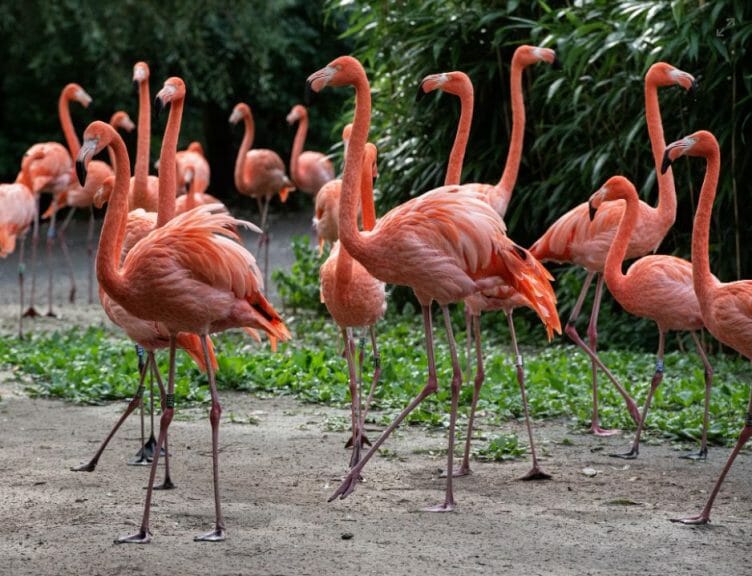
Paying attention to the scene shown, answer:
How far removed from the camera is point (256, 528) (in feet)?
12.6

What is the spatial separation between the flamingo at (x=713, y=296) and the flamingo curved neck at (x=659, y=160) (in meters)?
1.41

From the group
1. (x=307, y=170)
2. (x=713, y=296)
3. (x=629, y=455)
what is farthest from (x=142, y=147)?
(x=307, y=170)

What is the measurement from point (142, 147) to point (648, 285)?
2578 mm

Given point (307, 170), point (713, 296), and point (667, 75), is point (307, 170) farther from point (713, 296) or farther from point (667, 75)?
point (713, 296)

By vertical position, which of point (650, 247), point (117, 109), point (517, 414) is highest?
point (117, 109)

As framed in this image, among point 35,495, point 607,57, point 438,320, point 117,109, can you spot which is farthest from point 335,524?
point 117,109

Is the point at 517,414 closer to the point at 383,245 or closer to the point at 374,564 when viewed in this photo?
the point at 383,245

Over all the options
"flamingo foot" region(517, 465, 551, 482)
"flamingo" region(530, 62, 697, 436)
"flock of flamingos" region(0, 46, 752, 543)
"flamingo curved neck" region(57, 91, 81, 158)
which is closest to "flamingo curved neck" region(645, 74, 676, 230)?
"flamingo" region(530, 62, 697, 436)

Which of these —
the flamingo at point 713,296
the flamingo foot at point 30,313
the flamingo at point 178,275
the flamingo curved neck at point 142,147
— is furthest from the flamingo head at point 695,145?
the flamingo foot at point 30,313

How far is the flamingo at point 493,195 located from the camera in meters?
4.64

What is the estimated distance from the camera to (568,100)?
308 inches

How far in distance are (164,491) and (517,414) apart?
6.82ft

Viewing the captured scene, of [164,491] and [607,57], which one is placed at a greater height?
[607,57]

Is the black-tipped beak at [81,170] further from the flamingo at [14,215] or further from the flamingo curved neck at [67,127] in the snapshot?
the flamingo curved neck at [67,127]
